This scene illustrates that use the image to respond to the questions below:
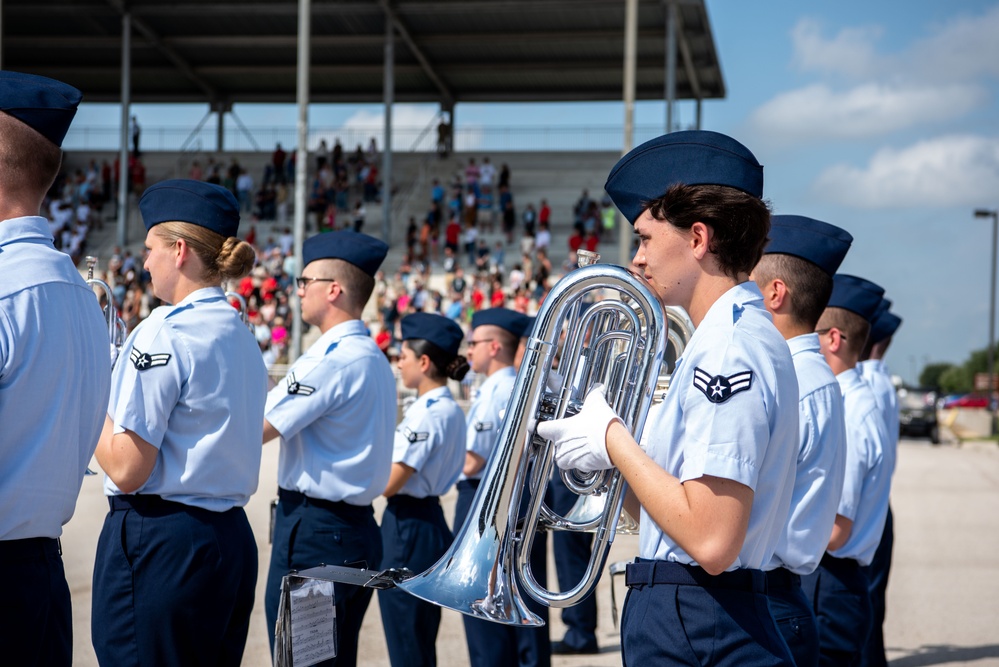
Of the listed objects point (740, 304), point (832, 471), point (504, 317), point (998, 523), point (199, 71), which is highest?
point (199, 71)

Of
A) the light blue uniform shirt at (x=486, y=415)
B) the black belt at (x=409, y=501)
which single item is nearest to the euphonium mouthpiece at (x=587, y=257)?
the black belt at (x=409, y=501)

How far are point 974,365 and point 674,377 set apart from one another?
125m

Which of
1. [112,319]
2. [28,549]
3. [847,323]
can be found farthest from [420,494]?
[28,549]

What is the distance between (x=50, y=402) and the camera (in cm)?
247

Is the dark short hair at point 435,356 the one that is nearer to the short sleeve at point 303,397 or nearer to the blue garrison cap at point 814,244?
the short sleeve at point 303,397

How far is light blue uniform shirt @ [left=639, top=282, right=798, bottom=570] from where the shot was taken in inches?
88.4

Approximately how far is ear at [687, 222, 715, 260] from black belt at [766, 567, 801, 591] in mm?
1193

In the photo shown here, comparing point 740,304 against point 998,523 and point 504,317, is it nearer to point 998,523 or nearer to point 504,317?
point 504,317

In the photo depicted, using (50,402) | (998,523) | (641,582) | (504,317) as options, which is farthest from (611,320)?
(998,523)

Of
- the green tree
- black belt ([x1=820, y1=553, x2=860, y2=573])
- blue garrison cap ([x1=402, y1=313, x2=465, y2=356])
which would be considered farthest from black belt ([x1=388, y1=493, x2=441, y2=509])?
the green tree

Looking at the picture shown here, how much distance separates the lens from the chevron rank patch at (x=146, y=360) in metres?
3.31

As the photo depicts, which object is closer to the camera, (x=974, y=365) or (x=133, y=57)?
(x=133, y=57)

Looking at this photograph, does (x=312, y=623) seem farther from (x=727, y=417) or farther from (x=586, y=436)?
(x=727, y=417)

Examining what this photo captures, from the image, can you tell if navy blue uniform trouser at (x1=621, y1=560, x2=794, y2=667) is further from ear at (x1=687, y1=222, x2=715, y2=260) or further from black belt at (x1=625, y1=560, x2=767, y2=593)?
ear at (x1=687, y1=222, x2=715, y2=260)
